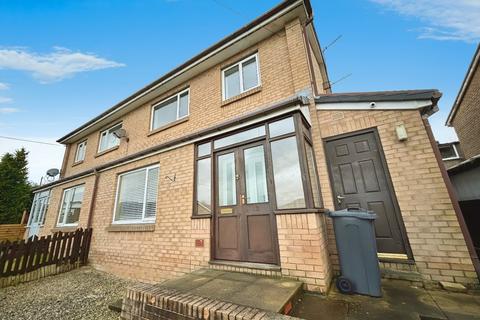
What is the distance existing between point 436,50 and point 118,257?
46.1 ft

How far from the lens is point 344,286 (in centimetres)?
254

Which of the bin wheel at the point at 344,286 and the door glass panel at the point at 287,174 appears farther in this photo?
the door glass panel at the point at 287,174

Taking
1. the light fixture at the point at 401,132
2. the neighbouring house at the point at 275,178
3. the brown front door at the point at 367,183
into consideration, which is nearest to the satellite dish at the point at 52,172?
the neighbouring house at the point at 275,178

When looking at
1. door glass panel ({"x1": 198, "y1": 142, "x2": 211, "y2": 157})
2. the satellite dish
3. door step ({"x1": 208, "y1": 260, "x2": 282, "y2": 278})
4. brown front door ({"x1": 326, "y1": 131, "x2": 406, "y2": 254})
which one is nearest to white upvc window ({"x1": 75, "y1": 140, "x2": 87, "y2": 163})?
the satellite dish

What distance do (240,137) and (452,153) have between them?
14.9 meters

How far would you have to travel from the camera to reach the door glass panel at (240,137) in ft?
12.6

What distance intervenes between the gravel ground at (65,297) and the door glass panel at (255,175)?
315cm

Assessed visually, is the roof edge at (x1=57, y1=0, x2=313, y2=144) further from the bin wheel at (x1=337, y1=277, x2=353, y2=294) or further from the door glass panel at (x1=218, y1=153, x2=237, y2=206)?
the bin wheel at (x1=337, y1=277, x2=353, y2=294)

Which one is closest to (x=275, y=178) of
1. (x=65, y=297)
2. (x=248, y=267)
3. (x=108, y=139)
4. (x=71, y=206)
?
(x=248, y=267)

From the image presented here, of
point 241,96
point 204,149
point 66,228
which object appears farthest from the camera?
point 66,228

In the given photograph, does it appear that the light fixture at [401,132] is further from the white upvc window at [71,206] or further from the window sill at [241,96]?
the white upvc window at [71,206]

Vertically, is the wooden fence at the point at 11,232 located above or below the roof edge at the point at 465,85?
below

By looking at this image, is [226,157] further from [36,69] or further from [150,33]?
[36,69]

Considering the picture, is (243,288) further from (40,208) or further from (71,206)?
(40,208)
